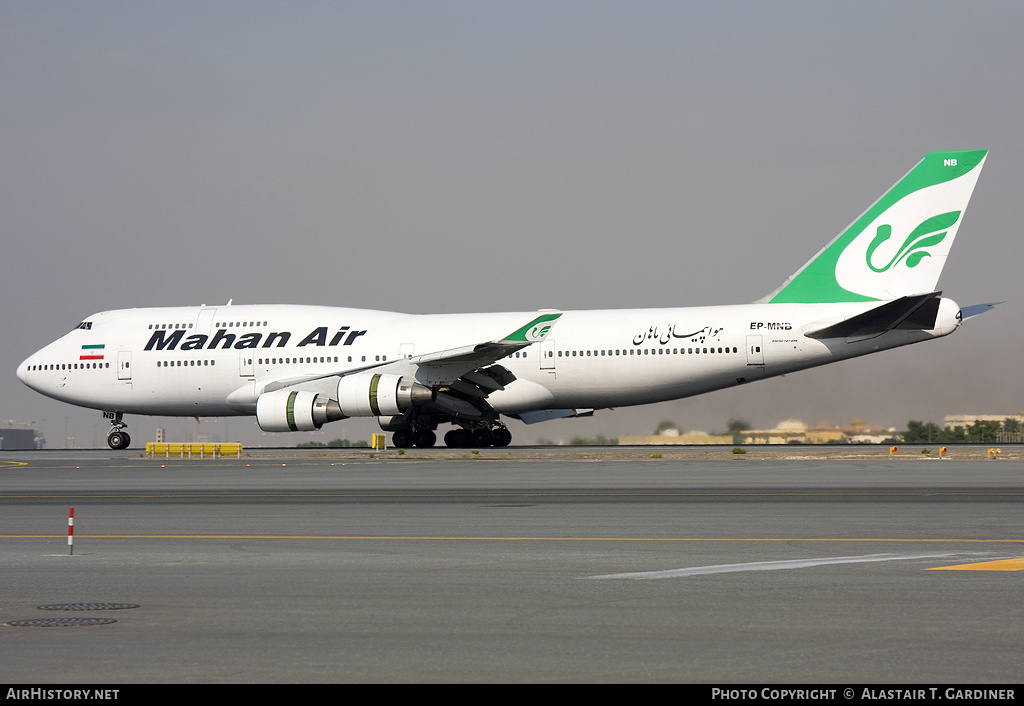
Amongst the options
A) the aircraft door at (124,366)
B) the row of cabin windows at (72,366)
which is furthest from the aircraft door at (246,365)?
the row of cabin windows at (72,366)

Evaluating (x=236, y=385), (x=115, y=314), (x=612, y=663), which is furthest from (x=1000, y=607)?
(x=115, y=314)

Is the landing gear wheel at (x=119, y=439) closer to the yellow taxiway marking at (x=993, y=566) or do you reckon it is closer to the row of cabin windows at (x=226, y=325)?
the row of cabin windows at (x=226, y=325)

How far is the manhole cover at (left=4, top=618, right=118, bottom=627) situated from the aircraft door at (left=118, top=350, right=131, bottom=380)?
33.4 metres

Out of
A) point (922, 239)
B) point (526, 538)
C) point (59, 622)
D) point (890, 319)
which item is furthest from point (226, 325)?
point (59, 622)

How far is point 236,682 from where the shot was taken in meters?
6.03

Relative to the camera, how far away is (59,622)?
788 cm

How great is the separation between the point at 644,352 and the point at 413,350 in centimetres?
778

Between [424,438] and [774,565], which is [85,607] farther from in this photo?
[424,438]

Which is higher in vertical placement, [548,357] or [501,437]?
[548,357]

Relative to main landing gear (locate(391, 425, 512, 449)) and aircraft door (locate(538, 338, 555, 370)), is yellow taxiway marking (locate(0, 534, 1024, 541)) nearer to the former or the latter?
aircraft door (locate(538, 338, 555, 370))

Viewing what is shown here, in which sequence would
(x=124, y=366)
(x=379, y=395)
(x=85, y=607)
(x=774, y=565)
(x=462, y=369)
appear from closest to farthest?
(x=85, y=607) < (x=774, y=565) < (x=379, y=395) < (x=462, y=369) < (x=124, y=366)

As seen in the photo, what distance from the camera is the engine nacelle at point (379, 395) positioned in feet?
110

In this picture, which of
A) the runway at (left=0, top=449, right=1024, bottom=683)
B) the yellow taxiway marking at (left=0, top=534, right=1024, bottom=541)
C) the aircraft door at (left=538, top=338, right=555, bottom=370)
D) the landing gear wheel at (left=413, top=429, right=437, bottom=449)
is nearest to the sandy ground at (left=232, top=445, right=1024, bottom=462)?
the landing gear wheel at (left=413, top=429, right=437, bottom=449)

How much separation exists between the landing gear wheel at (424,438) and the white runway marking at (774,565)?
87.6 ft
